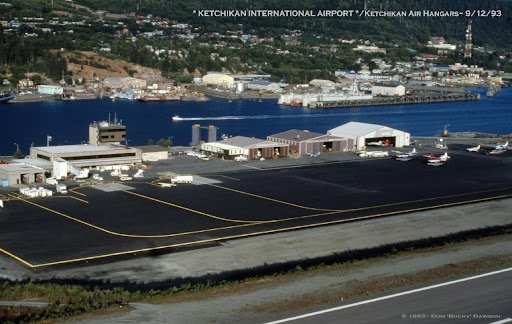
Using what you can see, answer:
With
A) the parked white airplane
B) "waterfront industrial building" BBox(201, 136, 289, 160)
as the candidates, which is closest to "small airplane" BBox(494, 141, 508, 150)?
the parked white airplane

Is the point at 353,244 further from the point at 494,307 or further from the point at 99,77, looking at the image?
the point at 99,77

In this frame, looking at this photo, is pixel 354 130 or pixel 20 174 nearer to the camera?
pixel 20 174

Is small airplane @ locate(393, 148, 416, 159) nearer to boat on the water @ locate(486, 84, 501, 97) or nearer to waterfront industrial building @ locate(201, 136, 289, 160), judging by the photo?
waterfront industrial building @ locate(201, 136, 289, 160)

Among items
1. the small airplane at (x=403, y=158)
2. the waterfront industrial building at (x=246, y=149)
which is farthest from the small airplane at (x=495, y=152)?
the waterfront industrial building at (x=246, y=149)

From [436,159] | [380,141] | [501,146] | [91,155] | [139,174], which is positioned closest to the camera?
[139,174]

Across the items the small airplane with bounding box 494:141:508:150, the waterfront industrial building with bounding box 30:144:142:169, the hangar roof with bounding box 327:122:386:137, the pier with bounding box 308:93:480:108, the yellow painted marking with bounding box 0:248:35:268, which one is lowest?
the pier with bounding box 308:93:480:108

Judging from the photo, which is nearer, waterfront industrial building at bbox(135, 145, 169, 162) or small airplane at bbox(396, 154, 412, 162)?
waterfront industrial building at bbox(135, 145, 169, 162)

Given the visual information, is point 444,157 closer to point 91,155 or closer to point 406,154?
point 406,154

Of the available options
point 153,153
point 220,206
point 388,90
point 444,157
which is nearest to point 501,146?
point 444,157
